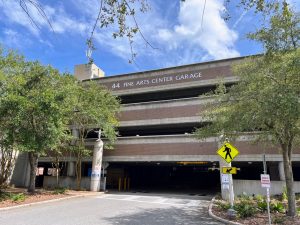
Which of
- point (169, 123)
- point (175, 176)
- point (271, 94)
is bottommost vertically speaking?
point (175, 176)

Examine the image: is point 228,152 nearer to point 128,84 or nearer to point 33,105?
point 33,105

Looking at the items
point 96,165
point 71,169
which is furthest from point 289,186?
point 71,169

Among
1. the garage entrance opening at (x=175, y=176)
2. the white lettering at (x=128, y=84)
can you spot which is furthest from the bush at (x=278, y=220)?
the garage entrance opening at (x=175, y=176)

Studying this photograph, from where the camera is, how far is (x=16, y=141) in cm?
1975

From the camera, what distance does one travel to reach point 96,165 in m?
27.7

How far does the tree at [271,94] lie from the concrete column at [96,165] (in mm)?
15515

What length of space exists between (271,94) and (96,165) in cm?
1986

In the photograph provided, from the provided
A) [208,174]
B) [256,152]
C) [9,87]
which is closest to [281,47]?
[256,152]

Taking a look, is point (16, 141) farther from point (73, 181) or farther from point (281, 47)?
point (281, 47)

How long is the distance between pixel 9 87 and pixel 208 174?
106 feet

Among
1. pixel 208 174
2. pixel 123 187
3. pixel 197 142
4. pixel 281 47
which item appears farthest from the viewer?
pixel 208 174

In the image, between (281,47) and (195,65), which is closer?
(281,47)

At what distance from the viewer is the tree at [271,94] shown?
1115cm

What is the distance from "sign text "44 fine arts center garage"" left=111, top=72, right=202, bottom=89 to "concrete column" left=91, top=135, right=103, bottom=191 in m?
7.68
